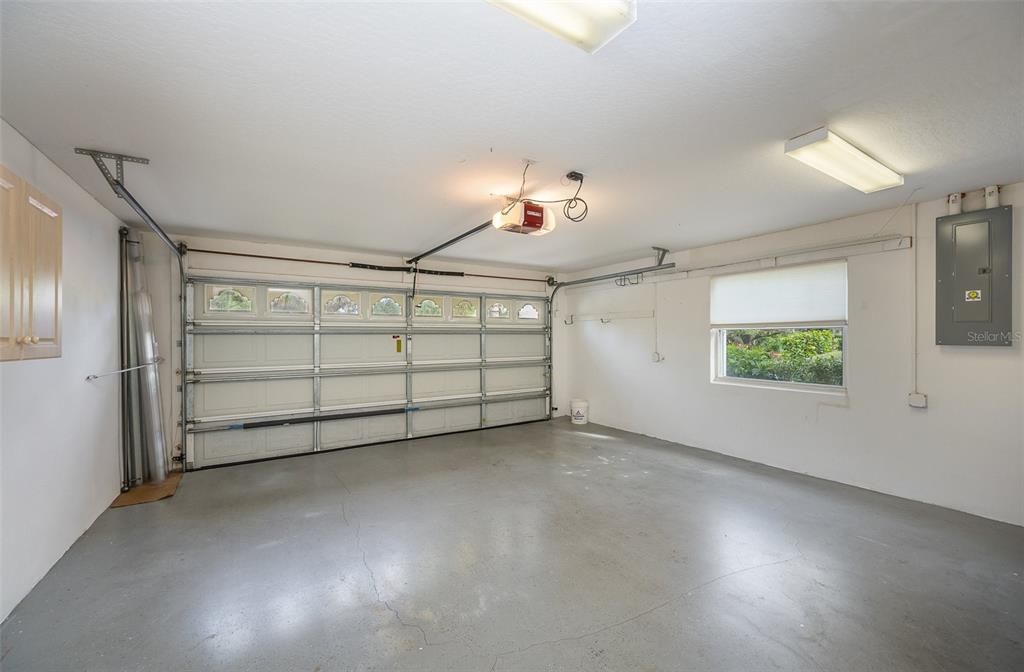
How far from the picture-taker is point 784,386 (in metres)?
4.20

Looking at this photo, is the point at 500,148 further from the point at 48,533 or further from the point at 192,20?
the point at 48,533

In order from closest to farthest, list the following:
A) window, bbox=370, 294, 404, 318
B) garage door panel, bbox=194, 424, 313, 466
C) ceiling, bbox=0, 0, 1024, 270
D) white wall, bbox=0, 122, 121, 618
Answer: ceiling, bbox=0, 0, 1024, 270
white wall, bbox=0, 122, 121, 618
garage door panel, bbox=194, 424, 313, 466
window, bbox=370, 294, 404, 318

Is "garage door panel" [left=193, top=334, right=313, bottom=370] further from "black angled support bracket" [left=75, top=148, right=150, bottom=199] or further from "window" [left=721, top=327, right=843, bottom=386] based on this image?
"window" [left=721, top=327, right=843, bottom=386]

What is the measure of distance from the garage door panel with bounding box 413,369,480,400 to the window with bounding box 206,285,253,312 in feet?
7.04

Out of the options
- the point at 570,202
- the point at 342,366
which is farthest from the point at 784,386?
the point at 342,366

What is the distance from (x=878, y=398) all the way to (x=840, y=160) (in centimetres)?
231

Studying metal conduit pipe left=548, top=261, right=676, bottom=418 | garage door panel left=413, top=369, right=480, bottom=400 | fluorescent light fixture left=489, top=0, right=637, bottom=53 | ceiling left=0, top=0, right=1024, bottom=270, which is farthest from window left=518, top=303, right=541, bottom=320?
fluorescent light fixture left=489, top=0, right=637, bottom=53

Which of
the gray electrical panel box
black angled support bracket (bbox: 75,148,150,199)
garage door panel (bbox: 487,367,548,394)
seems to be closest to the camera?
black angled support bracket (bbox: 75,148,150,199)

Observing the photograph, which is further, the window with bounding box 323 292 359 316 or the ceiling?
the window with bounding box 323 292 359 316

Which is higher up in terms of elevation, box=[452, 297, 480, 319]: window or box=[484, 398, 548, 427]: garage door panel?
box=[452, 297, 480, 319]: window

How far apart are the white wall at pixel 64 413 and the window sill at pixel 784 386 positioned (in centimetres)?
557

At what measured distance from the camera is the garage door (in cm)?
441

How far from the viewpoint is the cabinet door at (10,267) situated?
5.25 ft

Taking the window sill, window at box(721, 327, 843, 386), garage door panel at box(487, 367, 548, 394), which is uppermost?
window at box(721, 327, 843, 386)
